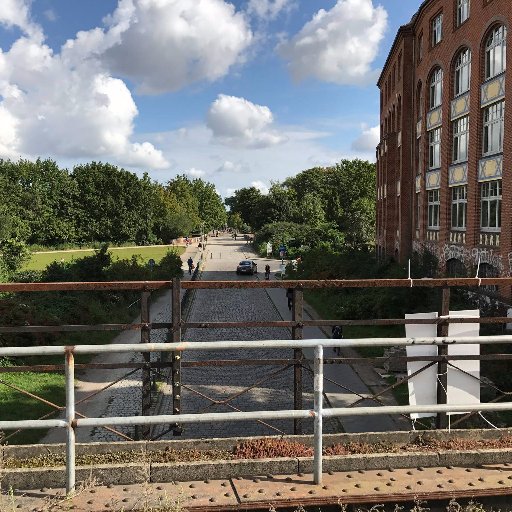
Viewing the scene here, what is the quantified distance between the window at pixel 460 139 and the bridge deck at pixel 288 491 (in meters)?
21.9

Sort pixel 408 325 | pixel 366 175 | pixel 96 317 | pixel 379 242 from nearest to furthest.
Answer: pixel 408 325 → pixel 96 317 → pixel 379 242 → pixel 366 175

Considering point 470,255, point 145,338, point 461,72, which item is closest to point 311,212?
point 461,72

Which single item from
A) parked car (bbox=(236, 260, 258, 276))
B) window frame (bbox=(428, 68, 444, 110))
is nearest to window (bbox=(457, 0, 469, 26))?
window frame (bbox=(428, 68, 444, 110))

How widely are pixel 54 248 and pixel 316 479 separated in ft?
287

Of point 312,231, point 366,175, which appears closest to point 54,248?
point 312,231

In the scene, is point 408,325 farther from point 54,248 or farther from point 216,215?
point 216,215

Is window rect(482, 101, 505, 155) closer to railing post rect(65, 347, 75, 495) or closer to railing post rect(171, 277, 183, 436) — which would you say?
railing post rect(171, 277, 183, 436)

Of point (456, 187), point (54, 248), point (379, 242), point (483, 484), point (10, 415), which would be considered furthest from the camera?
point (54, 248)

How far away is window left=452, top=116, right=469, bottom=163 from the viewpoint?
23.4 meters

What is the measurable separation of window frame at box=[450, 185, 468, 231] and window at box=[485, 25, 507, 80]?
5167 millimetres

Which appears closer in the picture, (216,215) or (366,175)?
(366,175)

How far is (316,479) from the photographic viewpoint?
3.64 m

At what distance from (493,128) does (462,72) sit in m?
4.73

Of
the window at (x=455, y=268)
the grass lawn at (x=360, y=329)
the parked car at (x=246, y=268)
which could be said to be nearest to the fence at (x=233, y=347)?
the grass lawn at (x=360, y=329)
